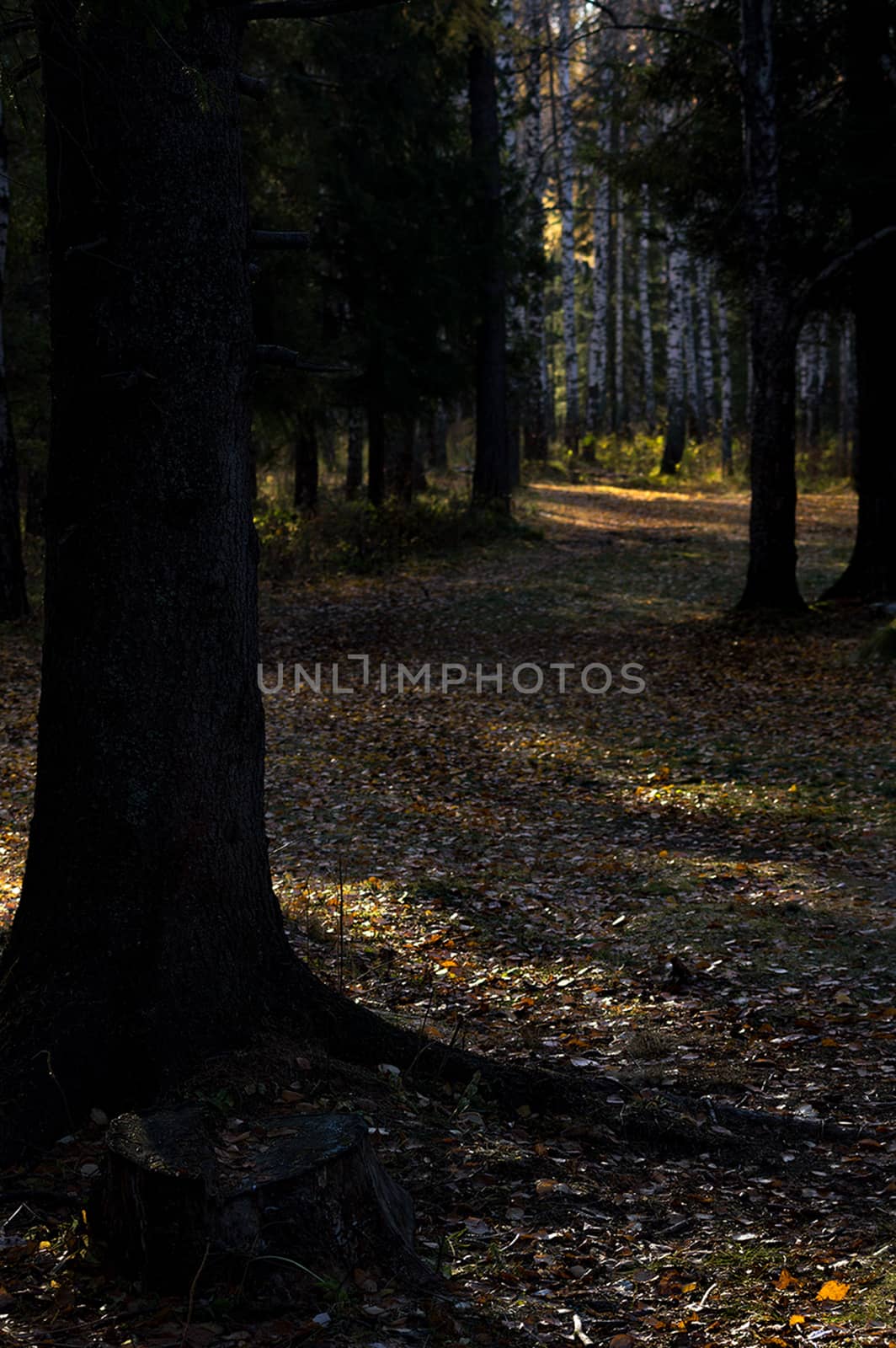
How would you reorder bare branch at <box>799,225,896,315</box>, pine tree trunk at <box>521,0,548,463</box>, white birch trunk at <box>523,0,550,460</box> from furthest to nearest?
white birch trunk at <box>523,0,550,460</box>
pine tree trunk at <box>521,0,548,463</box>
bare branch at <box>799,225,896,315</box>

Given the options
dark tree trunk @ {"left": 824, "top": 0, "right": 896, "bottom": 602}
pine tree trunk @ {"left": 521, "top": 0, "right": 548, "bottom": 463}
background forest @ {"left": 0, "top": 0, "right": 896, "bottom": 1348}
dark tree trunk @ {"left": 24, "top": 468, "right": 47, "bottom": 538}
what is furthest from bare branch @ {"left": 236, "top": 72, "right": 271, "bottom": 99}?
pine tree trunk @ {"left": 521, "top": 0, "right": 548, "bottom": 463}

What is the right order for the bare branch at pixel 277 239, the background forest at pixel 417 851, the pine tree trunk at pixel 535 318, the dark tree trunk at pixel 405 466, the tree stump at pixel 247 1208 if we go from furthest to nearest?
the pine tree trunk at pixel 535 318, the dark tree trunk at pixel 405 466, the bare branch at pixel 277 239, the background forest at pixel 417 851, the tree stump at pixel 247 1208

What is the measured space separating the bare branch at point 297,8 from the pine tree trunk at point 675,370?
89.9 ft

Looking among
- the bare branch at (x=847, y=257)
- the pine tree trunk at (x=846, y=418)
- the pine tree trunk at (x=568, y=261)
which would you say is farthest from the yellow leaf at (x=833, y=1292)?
the pine tree trunk at (x=568, y=261)

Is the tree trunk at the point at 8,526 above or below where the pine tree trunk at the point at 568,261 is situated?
below

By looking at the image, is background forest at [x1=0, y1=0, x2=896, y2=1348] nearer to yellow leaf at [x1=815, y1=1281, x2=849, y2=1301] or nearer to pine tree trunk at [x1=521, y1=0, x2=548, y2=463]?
yellow leaf at [x1=815, y1=1281, x2=849, y2=1301]

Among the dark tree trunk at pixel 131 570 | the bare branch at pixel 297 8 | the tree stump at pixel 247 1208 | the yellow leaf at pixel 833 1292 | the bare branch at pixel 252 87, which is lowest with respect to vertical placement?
the yellow leaf at pixel 833 1292

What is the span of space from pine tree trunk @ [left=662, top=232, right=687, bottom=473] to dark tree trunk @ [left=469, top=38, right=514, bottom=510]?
359 inches

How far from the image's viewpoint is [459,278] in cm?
2080

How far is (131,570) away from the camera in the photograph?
3.95m

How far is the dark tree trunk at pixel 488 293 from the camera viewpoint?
69.4 ft

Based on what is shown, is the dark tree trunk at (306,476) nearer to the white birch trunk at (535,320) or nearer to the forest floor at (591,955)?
the white birch trunk at (535,320)

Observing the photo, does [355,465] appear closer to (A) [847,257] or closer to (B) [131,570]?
(A) [847,257]

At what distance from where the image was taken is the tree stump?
10.4 feet
